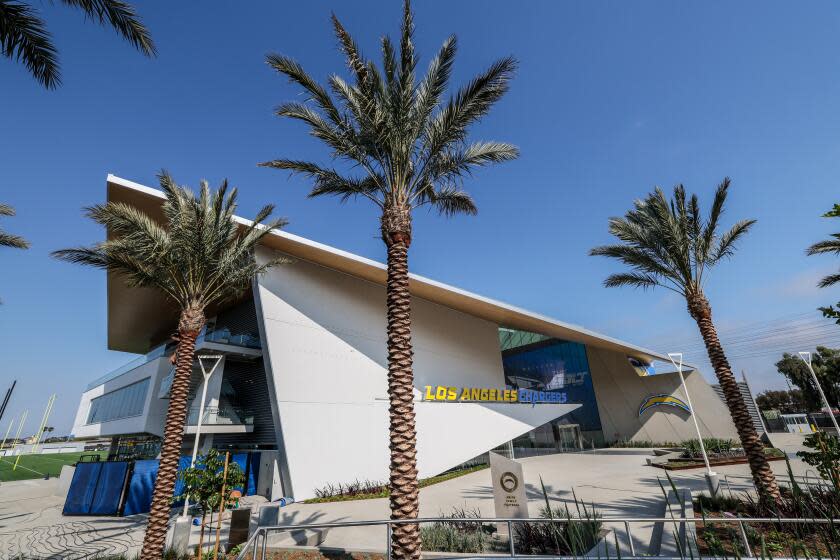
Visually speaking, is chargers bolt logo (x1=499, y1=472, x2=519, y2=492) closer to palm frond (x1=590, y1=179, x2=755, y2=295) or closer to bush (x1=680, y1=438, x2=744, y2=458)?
palm frond (x1=590, y1=179, x2=755, y2=295)

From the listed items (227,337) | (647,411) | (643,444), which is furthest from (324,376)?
(647,411)

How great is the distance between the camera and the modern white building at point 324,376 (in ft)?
61.1

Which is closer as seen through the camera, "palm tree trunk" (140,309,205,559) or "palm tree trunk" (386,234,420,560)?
"palm tree trunk" (386,234,420,560)

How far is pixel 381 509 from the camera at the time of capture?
15.2m

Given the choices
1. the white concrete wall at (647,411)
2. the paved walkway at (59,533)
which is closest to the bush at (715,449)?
the white concrete wall at (647,411)

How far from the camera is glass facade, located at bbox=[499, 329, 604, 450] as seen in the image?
36.9m

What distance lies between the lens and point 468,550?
9.26m

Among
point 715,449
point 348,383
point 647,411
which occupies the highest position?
point 348,383

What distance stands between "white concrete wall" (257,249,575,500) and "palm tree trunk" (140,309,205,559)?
5.92 m

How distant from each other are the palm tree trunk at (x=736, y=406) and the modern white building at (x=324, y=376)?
11.4m

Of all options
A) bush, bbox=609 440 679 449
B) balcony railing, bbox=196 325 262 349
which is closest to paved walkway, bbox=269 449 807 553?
balcony railing, bbox=196 325 262 349

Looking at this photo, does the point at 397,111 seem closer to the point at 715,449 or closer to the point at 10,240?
the point at 10,240

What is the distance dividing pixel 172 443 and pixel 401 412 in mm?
7087

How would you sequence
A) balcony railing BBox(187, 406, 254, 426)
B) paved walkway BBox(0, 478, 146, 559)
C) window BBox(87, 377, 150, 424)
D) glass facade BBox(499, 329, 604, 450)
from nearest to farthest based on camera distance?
paved walkway BBox(0, 478, 146, 559) < balcony railing BBox(187, 406, 254, 426) < window BBox(87, 377, 150, 424) < glass facade BBox(499, 329, 604, 450)
